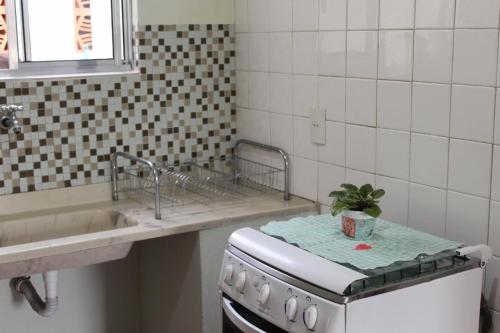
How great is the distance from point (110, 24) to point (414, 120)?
1.31 m

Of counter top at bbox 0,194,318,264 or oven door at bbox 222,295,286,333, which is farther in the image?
counter top at bbox 0,194,318,264

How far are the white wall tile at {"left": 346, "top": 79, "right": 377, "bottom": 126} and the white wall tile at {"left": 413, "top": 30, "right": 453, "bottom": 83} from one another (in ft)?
0.64

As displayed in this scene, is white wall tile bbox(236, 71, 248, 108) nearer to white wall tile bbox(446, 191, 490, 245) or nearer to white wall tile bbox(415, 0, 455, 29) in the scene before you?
white wall tile bbox(415, 0, 455, 29)

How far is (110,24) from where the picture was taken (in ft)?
9.39

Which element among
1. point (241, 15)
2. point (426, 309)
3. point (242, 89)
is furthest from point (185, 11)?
point (426, 309)

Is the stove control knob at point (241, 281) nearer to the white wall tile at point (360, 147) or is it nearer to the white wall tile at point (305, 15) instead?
the white wall tile at point (360, 147)

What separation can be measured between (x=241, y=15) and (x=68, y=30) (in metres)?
0.66

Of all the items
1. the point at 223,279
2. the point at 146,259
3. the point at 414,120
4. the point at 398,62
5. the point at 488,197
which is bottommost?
the point at 146,259

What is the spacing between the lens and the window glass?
2738 millimetres

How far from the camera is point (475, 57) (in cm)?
193

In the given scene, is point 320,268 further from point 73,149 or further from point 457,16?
point 73,149

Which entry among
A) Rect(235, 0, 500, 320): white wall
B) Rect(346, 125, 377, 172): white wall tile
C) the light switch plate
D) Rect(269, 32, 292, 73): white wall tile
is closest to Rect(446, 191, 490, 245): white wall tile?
Rect(235, 0, 500, 320): white wall

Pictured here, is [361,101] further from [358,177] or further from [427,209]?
[427,209]

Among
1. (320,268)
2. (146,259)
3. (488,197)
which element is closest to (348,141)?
(488,197)
